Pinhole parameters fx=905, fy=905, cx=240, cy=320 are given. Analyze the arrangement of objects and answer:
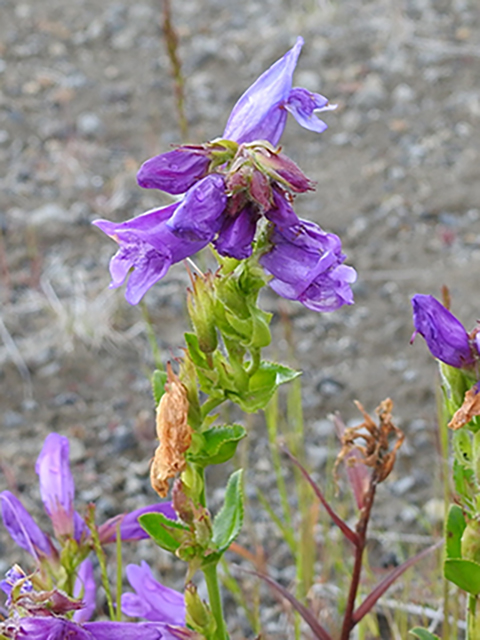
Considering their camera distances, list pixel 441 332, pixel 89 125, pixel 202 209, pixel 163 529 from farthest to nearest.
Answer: pixel 89 125
pixel 163 529
pixel 441 332
pixel 202 209

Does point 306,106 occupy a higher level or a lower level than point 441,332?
higher

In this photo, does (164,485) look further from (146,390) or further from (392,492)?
(146,390)

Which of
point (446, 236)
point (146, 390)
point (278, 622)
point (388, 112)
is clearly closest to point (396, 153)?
point (388, 112)

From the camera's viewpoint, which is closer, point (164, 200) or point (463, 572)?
point (463, 572)

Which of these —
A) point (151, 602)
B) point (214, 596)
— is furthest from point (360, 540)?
point (151, 602)

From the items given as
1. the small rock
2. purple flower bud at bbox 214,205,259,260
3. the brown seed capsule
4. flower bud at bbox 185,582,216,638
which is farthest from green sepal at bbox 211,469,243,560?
the small rock

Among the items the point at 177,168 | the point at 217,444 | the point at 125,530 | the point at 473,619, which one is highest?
the point at 177,168

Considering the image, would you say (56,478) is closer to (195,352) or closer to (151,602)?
(151,602)
